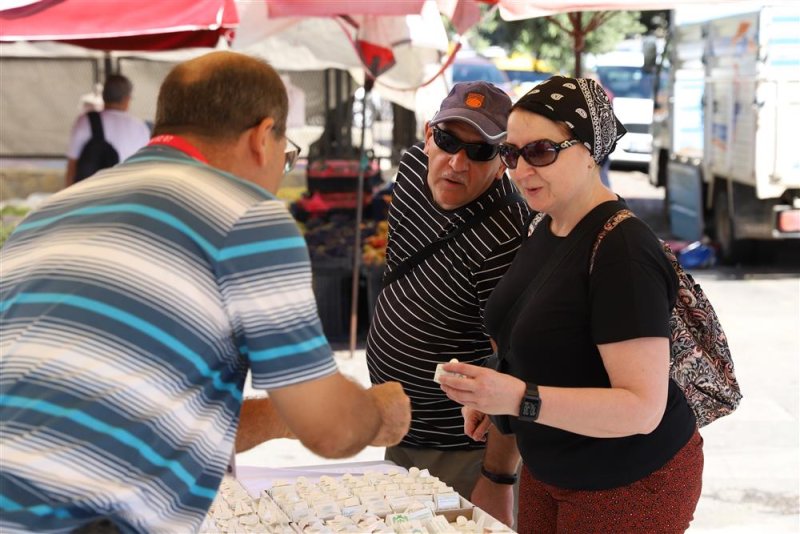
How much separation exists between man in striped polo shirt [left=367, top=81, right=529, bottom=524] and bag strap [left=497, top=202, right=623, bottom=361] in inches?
15.3

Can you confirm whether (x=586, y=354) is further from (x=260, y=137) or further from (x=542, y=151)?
(x=260, y=137)

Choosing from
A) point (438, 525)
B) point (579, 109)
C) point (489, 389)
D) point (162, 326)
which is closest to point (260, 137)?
point (162, 326)

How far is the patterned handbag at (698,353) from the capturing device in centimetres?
265

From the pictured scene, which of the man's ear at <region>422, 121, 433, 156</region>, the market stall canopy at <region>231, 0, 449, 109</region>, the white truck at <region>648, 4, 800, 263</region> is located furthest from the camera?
the white truck at <region>648, 4, 800, 263</region>

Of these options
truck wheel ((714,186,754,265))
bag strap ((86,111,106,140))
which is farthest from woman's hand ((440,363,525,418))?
truck wheel ((714,186,754,265))

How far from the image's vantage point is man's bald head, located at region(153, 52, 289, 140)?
192 centimetres

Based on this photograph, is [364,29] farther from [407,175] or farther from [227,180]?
[227,180]

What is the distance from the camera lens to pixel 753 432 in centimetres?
672

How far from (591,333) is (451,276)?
29.8 inches

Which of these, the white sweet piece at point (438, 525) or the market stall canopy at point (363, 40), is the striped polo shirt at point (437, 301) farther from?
the market stall canopy at point (363, 40)

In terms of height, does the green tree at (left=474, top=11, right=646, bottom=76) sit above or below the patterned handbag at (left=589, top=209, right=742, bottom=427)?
above

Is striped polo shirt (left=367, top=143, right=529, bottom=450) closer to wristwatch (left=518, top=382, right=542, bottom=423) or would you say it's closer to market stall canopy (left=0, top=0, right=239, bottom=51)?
wristwatch (left=518, top=382, right=542, bottom=423)

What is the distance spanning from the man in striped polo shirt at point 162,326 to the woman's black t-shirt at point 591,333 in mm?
716

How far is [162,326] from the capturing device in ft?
5.97
